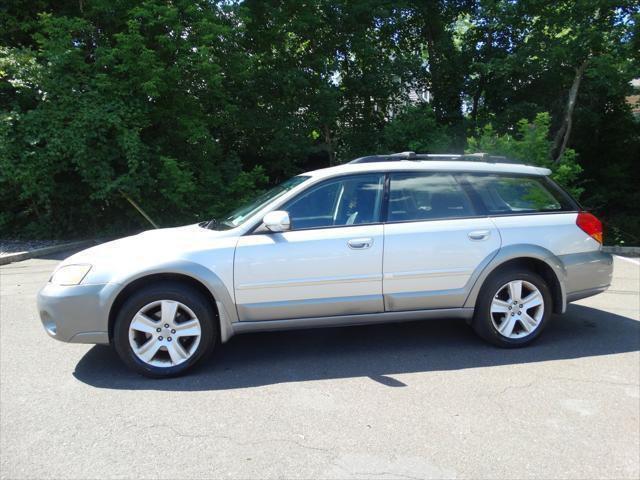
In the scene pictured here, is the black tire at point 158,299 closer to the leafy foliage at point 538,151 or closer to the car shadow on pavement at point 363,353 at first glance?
the car shadow on pavement at point 363,353

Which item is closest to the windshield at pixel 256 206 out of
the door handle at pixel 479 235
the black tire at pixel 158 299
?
the black tire at pixel 158 299

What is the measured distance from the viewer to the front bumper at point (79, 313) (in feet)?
12.6

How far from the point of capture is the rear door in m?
4.24

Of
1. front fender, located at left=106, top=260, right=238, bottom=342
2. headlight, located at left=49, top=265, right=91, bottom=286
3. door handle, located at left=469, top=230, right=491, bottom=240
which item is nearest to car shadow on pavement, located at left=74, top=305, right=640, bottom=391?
front fender, located at left=106, top=260, right=238, bottom=342

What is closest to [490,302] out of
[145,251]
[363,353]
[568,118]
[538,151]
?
[363,353]

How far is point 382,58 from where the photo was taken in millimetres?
15086

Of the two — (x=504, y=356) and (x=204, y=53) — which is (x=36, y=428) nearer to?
(x=504, y=356)

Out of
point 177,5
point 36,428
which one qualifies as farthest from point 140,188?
point 36,428

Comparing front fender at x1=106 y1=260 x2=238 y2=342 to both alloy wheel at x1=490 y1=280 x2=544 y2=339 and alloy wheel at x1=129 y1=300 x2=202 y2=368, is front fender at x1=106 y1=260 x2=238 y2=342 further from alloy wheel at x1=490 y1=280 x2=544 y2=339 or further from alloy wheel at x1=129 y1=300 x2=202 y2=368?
alloy wheel at x1=490 y1=280 x2=544 y2=339

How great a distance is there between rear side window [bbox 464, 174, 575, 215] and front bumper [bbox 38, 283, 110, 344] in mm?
3280

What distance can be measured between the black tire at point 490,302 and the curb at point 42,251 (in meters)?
8.76

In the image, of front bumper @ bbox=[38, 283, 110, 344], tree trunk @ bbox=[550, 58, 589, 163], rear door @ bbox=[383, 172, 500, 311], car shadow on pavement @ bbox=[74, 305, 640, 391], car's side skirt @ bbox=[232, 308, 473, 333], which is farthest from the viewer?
tree trunk @ bbox=[550, 58, 589, 163]

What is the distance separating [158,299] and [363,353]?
179 centimetres

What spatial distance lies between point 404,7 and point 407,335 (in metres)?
12.7
